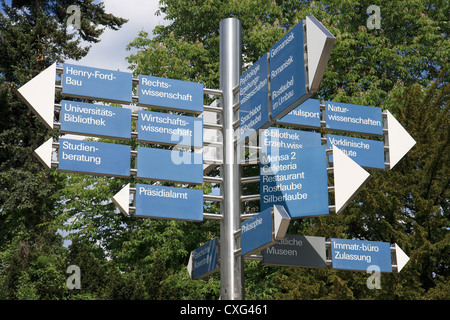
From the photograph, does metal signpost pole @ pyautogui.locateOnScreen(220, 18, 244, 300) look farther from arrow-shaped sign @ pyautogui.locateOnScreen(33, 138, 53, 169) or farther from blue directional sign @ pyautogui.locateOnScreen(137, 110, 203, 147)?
arrow-shaped sign @ pyautogui.locateOnScreen(33, 138, 53, 169)

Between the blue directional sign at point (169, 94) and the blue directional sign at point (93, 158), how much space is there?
80 cm

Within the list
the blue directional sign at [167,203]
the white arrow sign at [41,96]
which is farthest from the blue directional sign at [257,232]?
the white arrow sign at [41,96]

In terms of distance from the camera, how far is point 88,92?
7914 mm


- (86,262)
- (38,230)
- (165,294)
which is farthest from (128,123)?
(38,230)

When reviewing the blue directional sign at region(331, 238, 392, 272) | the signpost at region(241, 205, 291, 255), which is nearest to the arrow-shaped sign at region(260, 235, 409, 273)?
the blue directional sign at region(331, 238, 392, 272)

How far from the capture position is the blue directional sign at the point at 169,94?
8.27 meters

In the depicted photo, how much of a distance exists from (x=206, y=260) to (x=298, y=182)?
5.42 ft

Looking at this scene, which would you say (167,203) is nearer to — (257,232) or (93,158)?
(93,158)

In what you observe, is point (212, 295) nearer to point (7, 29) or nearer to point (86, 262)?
point (86, 262)

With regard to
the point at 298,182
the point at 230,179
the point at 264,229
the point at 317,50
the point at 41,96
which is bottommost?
the point at 264,229

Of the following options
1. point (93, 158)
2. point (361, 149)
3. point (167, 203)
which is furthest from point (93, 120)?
point (361, 149)

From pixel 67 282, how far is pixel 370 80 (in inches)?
456

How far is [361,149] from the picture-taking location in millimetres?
8516

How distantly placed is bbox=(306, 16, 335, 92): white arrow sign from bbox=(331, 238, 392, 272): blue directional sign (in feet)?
7.55
